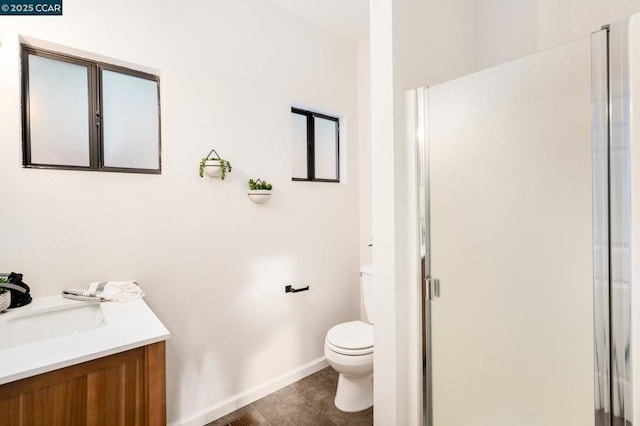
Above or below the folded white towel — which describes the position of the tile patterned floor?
below

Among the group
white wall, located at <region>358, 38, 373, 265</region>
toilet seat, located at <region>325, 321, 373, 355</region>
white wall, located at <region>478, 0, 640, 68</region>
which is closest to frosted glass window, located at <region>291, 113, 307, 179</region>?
white wall, located at <region>358, 38, 373, 265</region>

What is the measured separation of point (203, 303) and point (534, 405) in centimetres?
169

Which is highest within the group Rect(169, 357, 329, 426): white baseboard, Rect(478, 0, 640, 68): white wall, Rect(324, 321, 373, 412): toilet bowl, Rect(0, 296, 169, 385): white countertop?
Rect(478, 0, 640, 68): white wall

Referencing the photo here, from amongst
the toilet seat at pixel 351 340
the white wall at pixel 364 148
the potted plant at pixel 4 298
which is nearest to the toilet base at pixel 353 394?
the toilet seat at pixel 351 340

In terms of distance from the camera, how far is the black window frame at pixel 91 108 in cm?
145

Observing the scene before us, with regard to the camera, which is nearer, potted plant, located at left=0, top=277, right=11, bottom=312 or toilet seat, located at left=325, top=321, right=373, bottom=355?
potted plant, located at left=0, top=277, right=11, bottom=312

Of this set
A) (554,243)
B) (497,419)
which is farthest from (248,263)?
(554,243)

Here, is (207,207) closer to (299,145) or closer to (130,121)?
(130,121)

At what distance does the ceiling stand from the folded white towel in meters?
2.07

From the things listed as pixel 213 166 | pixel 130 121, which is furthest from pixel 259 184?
pixel 130 121

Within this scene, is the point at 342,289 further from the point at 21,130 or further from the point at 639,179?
the point at 21,130

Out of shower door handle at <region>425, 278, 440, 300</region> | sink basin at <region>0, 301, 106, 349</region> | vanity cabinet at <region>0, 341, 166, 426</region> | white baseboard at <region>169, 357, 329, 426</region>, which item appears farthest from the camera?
white baseboard at <region>169, 357, 329, 426</region>

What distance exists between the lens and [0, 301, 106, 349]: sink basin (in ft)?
3.82

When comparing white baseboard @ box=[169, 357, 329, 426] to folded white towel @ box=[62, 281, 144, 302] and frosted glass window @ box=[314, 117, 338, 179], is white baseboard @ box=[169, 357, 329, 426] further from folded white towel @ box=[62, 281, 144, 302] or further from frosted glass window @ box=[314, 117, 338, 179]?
frosted glass window @ box=[314, 117, 338, 179]
